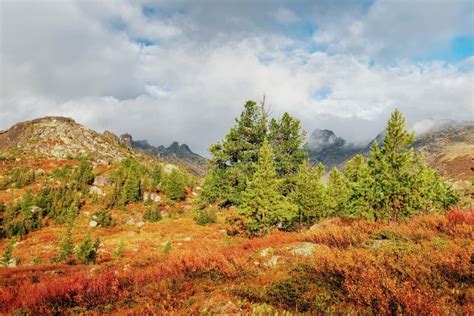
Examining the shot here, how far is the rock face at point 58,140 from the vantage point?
104 m

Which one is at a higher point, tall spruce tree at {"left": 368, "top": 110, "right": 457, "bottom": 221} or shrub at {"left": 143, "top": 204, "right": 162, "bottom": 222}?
tall spruce tree at {"left": 368, "top": 110, "right": 457, "bottom": 221}

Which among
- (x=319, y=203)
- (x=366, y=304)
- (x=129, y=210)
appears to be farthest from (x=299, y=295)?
(x=129, y=210)

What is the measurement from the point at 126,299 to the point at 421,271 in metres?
6.32

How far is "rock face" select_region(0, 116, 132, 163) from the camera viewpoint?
341 feet

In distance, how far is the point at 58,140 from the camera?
111938 millimetres

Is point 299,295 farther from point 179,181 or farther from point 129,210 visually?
point 179,181

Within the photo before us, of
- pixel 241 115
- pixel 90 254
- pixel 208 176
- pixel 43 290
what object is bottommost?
pixel 90 254

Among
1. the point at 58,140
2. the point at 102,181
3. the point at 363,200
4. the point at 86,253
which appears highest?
the point at 58,140

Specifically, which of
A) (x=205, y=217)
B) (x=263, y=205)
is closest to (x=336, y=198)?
(x=263, y=205)

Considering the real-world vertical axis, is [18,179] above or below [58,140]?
below

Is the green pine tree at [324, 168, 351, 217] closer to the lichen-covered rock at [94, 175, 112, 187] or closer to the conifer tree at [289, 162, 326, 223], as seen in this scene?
the conifer tree at [289, 162, 326, 223]

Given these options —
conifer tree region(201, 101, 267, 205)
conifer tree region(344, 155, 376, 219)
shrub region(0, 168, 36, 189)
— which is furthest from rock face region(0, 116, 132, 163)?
conifer tree region(344, 155, 376, 219)

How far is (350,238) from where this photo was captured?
11156 millimetres

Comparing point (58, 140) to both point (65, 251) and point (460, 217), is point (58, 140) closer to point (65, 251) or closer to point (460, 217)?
point (65, 251)
